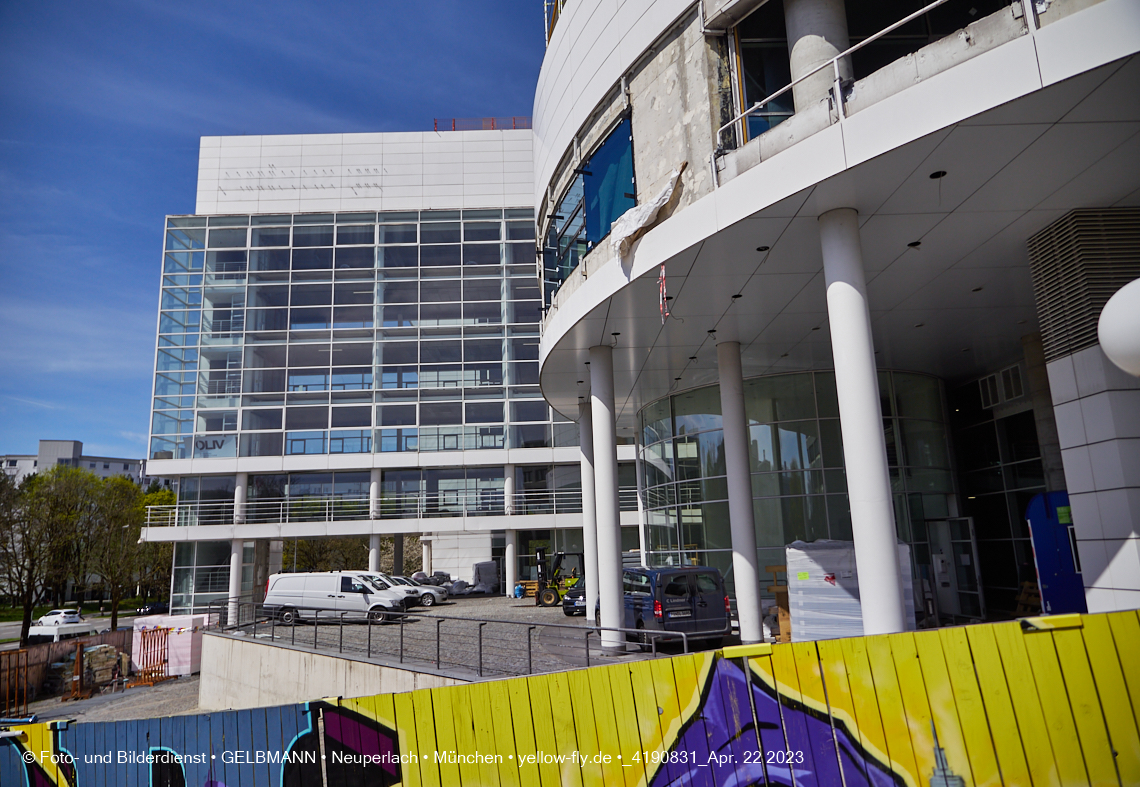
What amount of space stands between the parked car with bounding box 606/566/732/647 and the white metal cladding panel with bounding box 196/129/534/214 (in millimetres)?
30314

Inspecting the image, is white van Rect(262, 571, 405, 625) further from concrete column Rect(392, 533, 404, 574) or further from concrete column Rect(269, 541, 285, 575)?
concrete column Rect(269, 541, 285, 575)

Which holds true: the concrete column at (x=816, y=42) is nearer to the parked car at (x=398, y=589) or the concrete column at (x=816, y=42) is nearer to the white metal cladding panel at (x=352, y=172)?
the parked car at (x=398, y=589)

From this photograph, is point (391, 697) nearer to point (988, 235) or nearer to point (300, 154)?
point (988, 235)

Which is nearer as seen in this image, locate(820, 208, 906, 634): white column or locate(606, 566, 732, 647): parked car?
locate(820, 208, 906, 634): white column

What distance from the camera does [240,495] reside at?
37125 millimetres

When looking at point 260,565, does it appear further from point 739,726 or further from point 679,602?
point 739,726

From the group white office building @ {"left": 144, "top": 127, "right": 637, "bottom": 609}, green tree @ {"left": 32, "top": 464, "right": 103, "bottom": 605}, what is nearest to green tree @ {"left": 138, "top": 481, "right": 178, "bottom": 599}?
green tree @ {"left": 32, "top": 464, "right": 103, "bottom": 605}

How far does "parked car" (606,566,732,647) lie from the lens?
46.9ft

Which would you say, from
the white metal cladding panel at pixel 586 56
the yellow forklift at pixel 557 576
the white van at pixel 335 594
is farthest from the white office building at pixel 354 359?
the white metal cladding panel at pixel 586 56

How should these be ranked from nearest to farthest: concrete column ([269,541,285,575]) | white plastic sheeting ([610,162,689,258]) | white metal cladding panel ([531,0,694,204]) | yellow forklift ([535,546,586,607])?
white plastic sheeting ([610,162,689,258]) < white metal cladding panel ([531,0,694,204]) < yellow forklift ([535,546,586,607]) < concrete column ([269,541,285,575])

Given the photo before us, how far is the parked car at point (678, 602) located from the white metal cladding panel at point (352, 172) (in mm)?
30314

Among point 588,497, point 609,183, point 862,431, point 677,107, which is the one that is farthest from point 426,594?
point 862,431

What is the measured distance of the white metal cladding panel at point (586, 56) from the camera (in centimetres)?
1250

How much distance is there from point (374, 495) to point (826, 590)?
28.6 m
